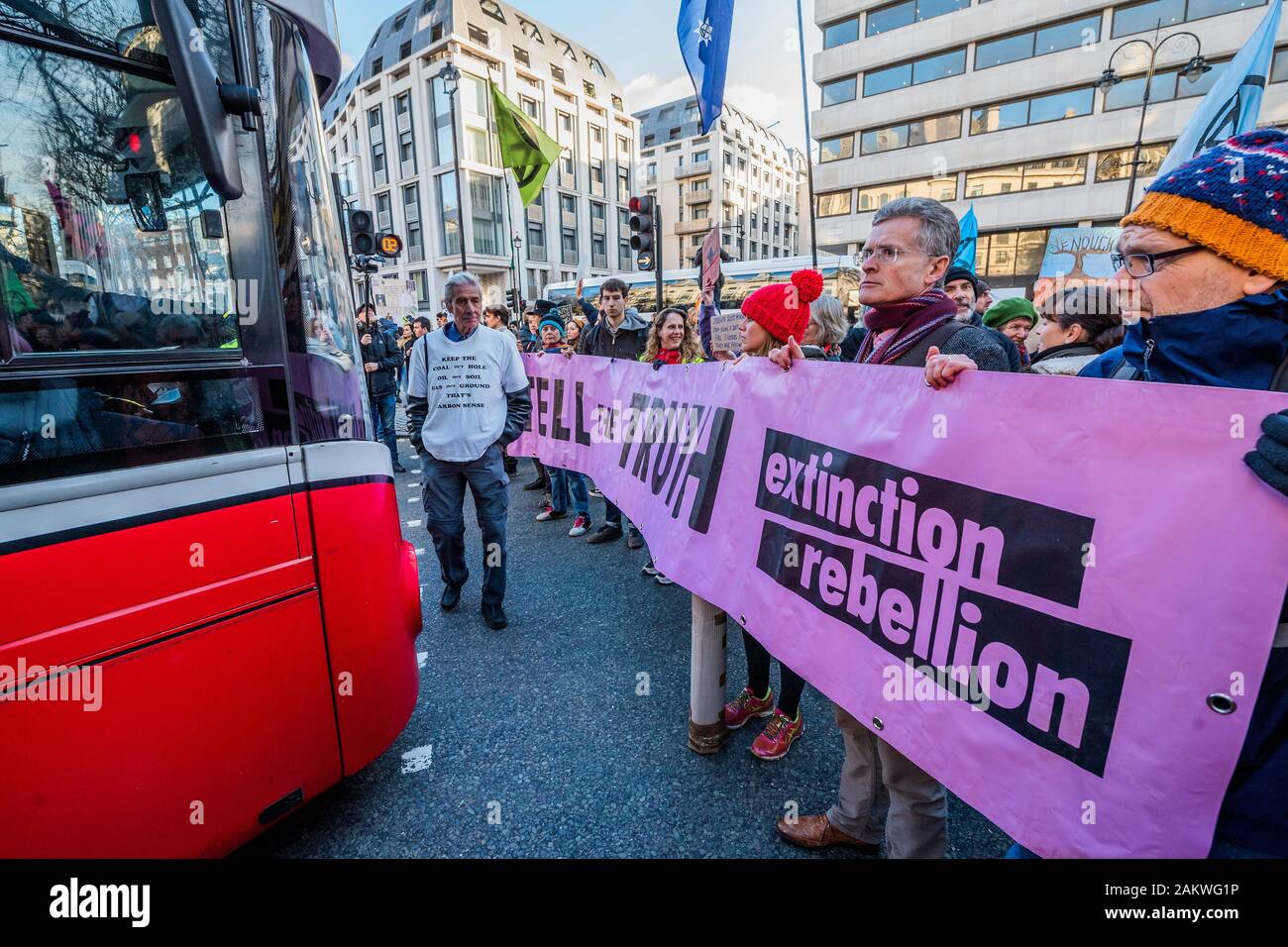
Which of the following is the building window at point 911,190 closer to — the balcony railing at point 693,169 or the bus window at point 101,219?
the balcony railing at point 693,169

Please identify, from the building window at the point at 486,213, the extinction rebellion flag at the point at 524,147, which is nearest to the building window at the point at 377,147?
the building window at the point at 486,213

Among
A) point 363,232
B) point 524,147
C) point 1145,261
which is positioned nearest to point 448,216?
point 524,147

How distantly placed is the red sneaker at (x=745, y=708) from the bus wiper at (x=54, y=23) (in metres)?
3.15

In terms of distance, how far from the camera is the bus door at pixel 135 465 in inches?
56.7

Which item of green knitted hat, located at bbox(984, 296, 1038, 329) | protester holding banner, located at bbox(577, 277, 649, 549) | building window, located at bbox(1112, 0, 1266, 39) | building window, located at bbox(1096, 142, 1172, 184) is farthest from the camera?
building window, located at bbox(1096, 142, 1172, 184)

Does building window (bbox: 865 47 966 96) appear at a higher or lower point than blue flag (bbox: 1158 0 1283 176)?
higher

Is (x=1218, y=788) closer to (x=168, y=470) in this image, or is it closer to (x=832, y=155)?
(x=168, y=470)

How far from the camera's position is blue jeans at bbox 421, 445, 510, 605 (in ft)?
12.8

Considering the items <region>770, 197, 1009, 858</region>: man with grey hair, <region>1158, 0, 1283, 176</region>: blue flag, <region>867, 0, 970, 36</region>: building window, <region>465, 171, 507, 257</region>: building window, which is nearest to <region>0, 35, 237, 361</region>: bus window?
<region>770, 197, 1009, 858</region>: man with grey hair

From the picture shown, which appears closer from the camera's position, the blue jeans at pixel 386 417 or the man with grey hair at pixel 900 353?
the man with grey hair at pixel 900 353

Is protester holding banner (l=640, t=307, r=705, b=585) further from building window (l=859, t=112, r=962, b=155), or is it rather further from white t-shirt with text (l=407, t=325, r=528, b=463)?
building window (l=859, t=112, r=962, b=155)

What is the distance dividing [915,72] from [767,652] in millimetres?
37666

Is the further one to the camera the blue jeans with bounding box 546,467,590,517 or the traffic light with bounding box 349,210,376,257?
the traffic light with bounding box 349,210,376,257

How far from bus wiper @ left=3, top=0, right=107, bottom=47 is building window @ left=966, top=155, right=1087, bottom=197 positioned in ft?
116
